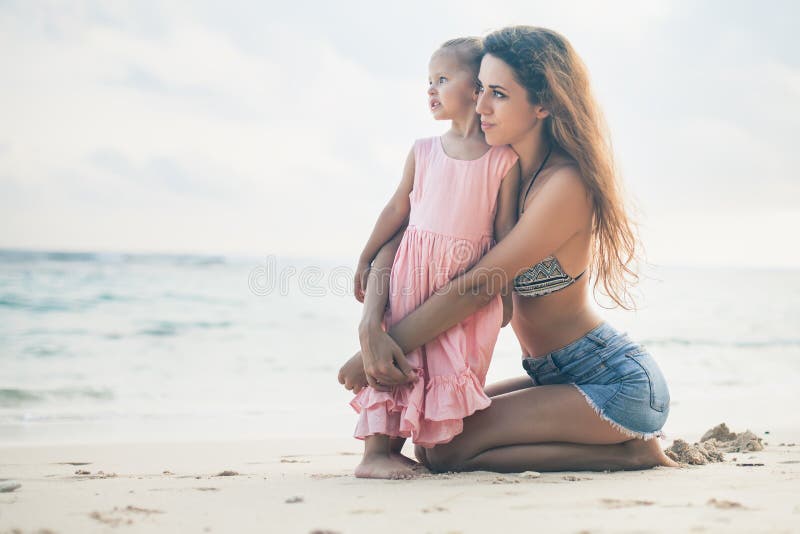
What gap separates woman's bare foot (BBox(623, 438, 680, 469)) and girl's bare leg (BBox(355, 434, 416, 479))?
2.93 ft

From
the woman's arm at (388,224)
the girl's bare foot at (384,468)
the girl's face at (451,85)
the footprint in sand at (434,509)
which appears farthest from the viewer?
the woman's arm at (388,224)

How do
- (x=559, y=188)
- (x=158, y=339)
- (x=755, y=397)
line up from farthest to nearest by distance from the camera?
(x=158, y=339)
(x=755, y=397)
(x=559, y=188)

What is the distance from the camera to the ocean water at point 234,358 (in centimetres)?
548

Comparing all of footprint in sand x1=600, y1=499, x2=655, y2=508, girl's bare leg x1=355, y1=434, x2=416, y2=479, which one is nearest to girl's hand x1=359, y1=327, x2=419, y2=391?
girl's bare leg x1=355, y1=434, x2=416, y2=479

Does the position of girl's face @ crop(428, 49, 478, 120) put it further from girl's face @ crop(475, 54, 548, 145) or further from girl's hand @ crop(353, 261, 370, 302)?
girl's hand @ crop(353, 261, 370, 302)

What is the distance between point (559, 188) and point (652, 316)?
41.1 feet

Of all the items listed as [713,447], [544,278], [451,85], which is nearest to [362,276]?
[544,278]

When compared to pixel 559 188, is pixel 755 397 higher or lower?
lower

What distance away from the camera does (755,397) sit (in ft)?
22.5

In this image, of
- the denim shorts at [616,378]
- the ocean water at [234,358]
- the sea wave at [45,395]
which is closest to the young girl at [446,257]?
the denim shorts at [616,378]

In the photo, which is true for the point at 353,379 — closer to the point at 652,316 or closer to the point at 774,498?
the point at 774,498

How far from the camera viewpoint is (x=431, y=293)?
2.98m

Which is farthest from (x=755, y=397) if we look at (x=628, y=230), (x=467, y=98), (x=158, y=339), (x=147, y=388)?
(x=158, y=339)

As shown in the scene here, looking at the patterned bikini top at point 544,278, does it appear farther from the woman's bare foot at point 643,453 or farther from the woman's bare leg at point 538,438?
the woman's bare foot at point 643,453
